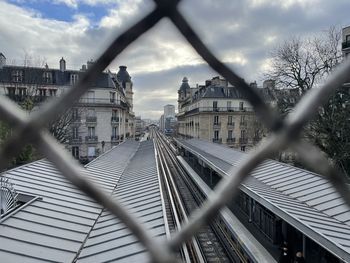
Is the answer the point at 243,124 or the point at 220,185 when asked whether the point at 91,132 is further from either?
the point at 220,185

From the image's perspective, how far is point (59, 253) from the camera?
6340mm

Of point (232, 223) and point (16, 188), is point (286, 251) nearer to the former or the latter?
point (232, 223)

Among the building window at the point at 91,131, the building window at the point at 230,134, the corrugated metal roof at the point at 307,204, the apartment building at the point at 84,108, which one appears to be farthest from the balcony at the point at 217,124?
the corrugated metal roof at the point at 307,204

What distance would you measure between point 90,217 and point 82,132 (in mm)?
31528

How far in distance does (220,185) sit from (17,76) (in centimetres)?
3435

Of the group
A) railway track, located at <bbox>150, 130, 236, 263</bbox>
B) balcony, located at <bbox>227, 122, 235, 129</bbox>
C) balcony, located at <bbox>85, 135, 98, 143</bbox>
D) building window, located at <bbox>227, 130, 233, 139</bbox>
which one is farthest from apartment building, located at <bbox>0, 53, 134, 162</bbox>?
balcony, located at <bbox>227, 122, 235, 129</bbox>

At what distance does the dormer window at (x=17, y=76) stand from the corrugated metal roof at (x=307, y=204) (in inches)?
903

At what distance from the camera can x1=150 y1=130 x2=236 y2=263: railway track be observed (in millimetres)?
13578

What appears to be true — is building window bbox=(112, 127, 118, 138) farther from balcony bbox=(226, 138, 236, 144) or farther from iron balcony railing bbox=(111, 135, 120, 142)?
balcony bbox=(226, 138, 236, 144)

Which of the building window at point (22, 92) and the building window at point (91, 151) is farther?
the building window at point (91, 151)

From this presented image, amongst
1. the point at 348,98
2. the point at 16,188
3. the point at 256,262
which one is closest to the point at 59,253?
the point at 16,188

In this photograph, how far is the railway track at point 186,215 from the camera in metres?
13.6

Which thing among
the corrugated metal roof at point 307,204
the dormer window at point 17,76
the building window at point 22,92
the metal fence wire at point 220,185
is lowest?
the corrugated metal roof at point 307,204

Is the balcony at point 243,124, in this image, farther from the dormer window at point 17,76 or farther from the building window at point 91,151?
the dormer window at point 17,76
